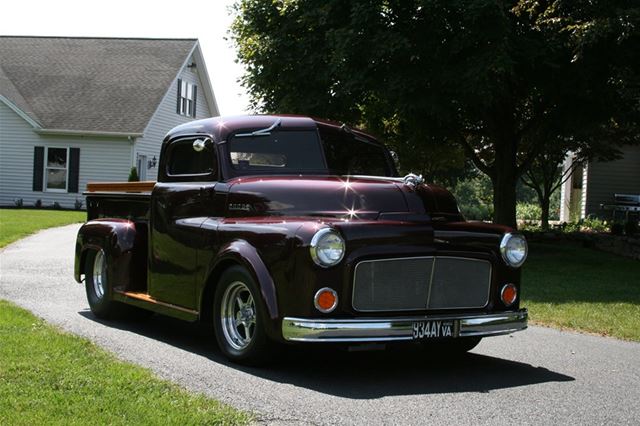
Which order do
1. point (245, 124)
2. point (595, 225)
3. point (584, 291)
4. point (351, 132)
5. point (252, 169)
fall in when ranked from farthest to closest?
point (595, 225) → point (584, 291) → point (351, 132) → point (245, 124) → point (252, 169)

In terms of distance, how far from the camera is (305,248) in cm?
611

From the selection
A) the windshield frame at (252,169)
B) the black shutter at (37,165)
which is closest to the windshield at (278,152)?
the windshield frame at (252,169)

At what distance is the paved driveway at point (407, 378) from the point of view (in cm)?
541

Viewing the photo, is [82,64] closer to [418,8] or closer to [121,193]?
[418,8]

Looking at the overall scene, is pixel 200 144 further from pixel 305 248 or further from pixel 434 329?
pixel 434 329

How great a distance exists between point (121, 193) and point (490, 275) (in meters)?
4.23

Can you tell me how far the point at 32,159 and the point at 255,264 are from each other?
28.7 meters

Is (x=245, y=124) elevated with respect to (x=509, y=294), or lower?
elevated

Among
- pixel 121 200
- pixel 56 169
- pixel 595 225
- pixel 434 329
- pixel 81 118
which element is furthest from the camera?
pixel 56 169

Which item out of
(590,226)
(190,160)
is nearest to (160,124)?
(590,226)

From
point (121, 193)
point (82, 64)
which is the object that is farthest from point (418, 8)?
point (82, 64)

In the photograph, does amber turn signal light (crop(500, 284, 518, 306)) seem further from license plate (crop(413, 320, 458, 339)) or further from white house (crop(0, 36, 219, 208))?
white house (crop(0, 36, 219, 208))

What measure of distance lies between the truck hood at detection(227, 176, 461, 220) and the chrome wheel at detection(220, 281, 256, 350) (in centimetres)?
66

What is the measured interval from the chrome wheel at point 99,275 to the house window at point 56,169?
24386 mm
